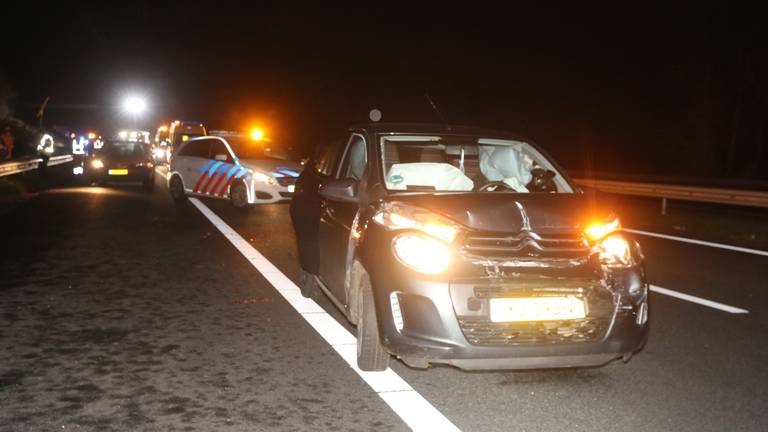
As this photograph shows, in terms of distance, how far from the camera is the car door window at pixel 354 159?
6.13 metres

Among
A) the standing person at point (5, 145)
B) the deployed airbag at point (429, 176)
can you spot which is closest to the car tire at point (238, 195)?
the standing person at point (5, 145)

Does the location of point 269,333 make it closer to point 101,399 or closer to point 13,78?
point 101,399

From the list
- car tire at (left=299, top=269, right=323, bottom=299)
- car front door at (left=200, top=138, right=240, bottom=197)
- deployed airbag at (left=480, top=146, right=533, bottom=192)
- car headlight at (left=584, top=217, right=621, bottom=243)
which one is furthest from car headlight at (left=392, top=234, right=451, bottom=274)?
car front door at (left=200, top=138, right=240, bottom=197)

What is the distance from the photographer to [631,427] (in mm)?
4148

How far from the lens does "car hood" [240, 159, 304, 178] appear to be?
16.7 m

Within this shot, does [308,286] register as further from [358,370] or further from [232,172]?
[232,172]

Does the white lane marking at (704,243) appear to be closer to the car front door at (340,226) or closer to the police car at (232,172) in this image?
the police car at (232,172)

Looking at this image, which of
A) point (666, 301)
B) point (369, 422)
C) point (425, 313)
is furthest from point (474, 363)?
point (666, 301)

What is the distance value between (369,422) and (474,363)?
2.22ft

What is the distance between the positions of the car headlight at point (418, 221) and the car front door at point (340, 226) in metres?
0.58

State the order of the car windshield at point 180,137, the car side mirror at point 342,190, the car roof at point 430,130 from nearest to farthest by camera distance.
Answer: the car side mirror at point 342,190
the car roof at point 430,130
the car windshield at point 180,137

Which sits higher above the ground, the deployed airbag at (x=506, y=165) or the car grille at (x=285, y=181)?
the deployed airbag at (x=506, y=165)

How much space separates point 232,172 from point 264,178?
2.90 feet

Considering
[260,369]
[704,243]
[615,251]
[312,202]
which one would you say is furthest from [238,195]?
[615,251]
